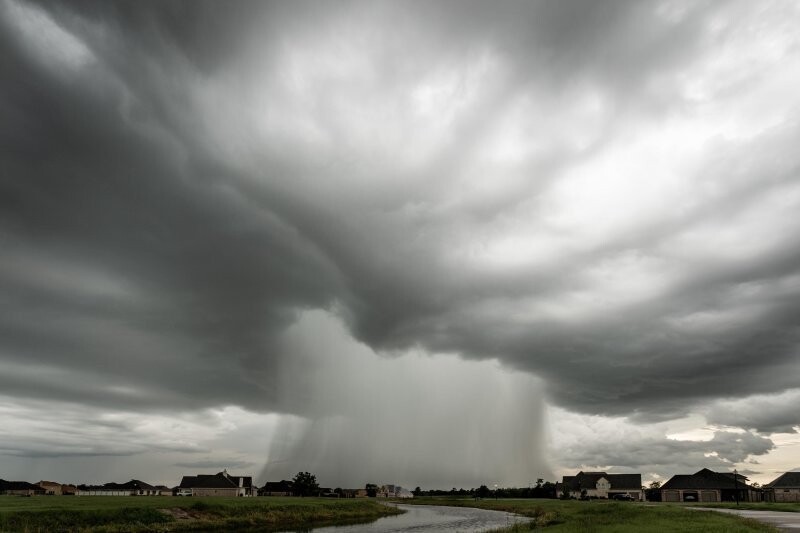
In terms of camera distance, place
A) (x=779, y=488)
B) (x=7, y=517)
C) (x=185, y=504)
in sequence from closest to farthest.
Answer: (x=7, y=517), (x=185, y=504), (x=779, y=488)

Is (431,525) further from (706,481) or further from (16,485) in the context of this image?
(16,485)

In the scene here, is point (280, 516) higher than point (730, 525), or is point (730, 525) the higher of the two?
point (730, 525)

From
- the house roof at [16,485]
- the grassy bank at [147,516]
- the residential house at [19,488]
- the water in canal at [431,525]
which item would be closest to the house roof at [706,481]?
the water in canal at [431,525]

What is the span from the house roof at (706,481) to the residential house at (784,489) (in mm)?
6124

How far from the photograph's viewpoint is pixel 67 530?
5475 cm

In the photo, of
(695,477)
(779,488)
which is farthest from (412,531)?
(779,488)

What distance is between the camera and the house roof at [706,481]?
169125 mm

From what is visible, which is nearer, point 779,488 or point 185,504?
point 185,504

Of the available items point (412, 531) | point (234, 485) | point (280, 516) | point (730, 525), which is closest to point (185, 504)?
point (280, 516)

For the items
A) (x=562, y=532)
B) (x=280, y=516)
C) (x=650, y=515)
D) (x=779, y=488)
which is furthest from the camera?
(x=779, y=488)

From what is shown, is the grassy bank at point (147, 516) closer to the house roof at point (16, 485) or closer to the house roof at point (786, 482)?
the house roof at point (16, 485)

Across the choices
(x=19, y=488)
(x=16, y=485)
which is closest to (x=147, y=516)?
(x=19, y=488)

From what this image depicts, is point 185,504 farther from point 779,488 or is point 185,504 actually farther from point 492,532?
point 779,488

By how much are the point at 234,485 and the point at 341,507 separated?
318ft
